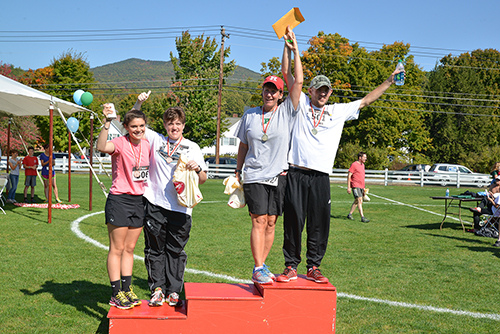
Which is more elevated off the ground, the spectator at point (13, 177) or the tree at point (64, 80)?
the tree at point (64, 80)

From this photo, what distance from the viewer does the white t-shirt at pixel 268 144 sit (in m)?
4.50

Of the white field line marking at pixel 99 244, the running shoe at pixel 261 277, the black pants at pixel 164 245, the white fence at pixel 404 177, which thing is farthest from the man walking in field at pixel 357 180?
A: the white fence at pixel 404 177

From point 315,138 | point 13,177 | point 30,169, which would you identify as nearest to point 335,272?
point 315,138

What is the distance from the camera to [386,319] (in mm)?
4941

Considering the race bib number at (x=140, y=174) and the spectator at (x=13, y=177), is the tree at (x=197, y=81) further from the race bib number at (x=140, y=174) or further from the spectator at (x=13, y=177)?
the race bib number at (x=140, y=174)

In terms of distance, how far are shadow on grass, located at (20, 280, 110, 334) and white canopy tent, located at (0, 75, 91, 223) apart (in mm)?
5632

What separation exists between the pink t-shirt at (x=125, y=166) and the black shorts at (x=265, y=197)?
1.08m

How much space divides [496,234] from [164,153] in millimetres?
9910

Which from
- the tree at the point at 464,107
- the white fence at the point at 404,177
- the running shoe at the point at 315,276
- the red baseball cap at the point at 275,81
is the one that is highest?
the tree at the point at 464,107

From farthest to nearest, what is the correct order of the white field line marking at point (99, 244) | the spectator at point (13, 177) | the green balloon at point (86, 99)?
1. the spectator at point (13, 177)
2. the green balloon at point (86, 99)
3. the white field line marking at point (99, 244)

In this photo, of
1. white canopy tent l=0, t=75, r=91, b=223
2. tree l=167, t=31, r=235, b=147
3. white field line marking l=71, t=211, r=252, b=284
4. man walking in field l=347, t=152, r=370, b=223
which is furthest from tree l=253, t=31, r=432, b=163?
white field line marking l=71, t=211, r=252, b=284

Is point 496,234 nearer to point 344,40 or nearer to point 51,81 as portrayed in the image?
point 344,40

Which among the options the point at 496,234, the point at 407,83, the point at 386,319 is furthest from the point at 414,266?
the point at 407,83

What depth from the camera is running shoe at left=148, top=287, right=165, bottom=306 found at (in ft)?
14.3
